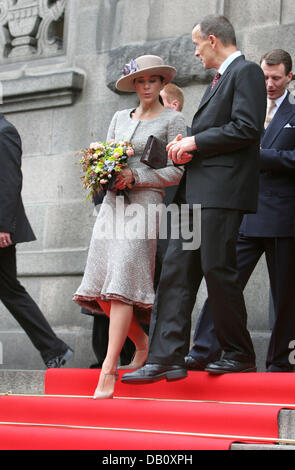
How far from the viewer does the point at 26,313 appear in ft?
22.4

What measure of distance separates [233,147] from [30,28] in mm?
4742

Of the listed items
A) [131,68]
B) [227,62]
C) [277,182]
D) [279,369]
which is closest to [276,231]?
[277,182]

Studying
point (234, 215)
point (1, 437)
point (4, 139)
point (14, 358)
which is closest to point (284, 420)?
point (234, 215)

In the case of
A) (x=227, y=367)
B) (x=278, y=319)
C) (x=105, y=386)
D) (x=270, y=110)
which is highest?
(x=270, y=110)

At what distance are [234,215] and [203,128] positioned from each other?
0.58m

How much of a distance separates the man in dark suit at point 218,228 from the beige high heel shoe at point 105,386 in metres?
0.24

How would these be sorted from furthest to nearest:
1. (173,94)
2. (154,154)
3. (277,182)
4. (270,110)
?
(173,94) → (270,110) → (277,182) → (154,154)

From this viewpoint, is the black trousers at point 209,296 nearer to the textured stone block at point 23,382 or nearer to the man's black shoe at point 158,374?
the man's black shoe at point 158,374

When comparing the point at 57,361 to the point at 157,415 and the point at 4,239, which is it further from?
the point at 157,415

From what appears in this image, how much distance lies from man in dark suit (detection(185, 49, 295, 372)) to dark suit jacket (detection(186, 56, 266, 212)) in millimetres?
547

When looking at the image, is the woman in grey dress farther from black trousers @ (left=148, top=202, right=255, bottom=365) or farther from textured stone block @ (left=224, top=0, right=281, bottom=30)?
textured stone block @ (left=224, top=0, right=281, bottom=30)

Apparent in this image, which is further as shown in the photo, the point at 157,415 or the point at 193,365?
the point at 193,365

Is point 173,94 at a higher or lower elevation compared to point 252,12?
lower

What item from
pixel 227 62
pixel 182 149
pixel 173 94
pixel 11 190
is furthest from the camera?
pixel 11 190
